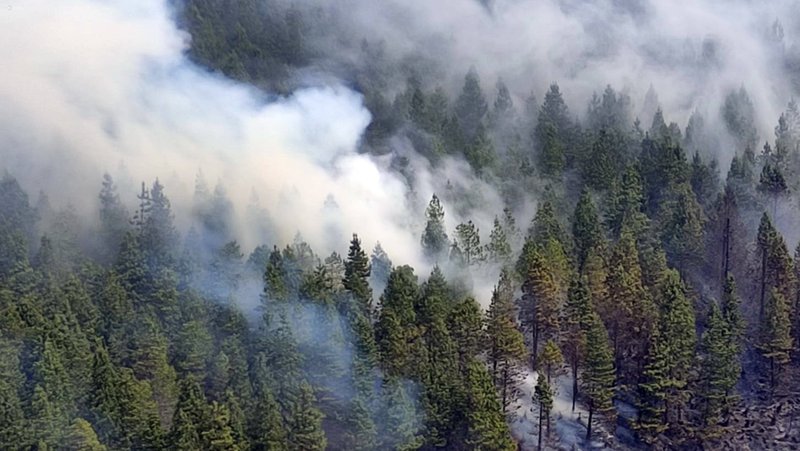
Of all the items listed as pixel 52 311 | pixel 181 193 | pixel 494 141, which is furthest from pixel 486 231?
pixel 52 311

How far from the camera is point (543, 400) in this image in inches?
3617

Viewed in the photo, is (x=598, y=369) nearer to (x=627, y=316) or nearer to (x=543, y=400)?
(x=543, y=400)

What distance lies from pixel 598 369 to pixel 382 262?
23.7 m

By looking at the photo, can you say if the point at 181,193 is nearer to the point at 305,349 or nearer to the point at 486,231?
the point at 486,231

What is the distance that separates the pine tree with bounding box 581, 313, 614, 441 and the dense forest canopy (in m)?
0.24

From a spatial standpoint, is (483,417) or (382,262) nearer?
(483,417)

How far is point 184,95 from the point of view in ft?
507

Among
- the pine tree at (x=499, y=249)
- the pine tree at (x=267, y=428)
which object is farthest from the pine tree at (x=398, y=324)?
the pine tree at (x=499, y=249)

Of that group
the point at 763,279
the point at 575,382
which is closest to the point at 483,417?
the point at 575,382

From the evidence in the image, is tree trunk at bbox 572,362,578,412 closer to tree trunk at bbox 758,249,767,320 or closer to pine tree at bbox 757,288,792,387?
pine tree at bbox 757,288,792,387

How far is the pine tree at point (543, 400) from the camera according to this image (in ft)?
299

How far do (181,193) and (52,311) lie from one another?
40574 mm

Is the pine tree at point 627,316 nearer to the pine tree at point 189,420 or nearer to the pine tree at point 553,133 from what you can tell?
the pine tree at point 553,133

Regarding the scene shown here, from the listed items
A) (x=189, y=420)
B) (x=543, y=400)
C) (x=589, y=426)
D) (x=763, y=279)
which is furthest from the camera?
(x=763, y=279)
